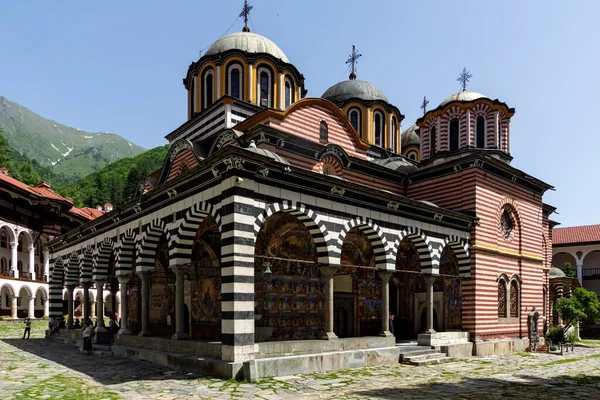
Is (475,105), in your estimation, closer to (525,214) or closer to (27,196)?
(525,214)

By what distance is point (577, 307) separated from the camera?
2503 centimetres

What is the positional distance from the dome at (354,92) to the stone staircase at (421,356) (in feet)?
43.6

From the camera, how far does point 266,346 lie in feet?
38.7

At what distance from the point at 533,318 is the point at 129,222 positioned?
15.0m

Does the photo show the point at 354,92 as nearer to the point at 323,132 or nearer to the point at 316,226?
the point at 323,132

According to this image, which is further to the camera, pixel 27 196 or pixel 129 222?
pixel 27 196

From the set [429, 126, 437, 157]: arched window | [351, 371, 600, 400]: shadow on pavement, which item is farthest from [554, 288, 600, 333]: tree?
[351, 371, 600, 400]: shadow on pavement

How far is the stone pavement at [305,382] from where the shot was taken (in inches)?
378

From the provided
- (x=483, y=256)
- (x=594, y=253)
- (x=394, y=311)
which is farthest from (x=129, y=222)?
(x=594, y=253)

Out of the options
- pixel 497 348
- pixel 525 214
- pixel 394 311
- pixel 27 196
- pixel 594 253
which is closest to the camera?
pixel 497 348

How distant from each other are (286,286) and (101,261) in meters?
7.20

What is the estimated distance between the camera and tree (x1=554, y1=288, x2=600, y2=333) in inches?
938

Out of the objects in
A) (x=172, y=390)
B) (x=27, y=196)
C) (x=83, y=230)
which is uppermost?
(x=27, y=196)

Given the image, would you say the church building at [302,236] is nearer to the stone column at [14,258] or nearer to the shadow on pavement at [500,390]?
the shadow on pavement at [500,390]
